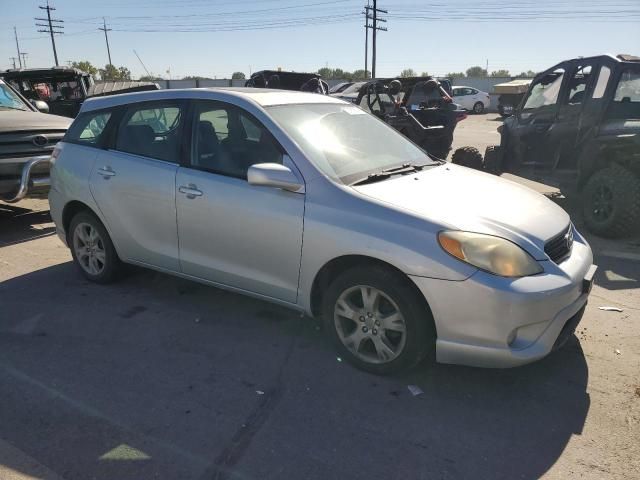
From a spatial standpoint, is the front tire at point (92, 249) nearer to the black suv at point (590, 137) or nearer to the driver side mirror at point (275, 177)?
the driver side mirror at point (275, 177)

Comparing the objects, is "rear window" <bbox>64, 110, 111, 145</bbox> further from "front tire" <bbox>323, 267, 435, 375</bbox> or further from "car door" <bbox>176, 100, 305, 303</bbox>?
"front tire" <bbox>323, 267, 435, 375</bbox>

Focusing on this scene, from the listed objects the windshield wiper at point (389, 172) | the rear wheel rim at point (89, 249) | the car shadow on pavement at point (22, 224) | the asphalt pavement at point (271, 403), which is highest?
the windshield wiper at point (389, 172)

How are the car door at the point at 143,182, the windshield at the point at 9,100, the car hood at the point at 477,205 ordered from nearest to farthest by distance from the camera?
the car hood at the point at 477,205 < the car door at the point at 143,182 < the windshield at the point at 9,100

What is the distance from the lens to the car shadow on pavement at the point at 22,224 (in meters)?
6.47

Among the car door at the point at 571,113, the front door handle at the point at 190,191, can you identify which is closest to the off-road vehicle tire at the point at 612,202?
the car door at the point at 571,113

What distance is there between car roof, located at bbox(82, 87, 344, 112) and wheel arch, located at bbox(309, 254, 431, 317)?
1.29m

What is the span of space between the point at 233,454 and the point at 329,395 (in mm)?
696

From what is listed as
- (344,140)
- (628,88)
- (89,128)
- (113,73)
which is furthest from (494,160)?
(113,73)

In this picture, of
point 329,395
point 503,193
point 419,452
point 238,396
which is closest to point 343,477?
point 419,452

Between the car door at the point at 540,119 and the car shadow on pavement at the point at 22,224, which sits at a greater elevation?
the car door at the point at 540,119

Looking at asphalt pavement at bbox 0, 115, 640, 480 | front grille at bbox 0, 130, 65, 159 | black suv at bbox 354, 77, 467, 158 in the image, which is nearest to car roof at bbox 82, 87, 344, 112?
asphalt pavement at bbox 0, 115, 640, 480

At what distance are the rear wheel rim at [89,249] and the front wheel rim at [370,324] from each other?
2.49m

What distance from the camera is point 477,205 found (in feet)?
10.4

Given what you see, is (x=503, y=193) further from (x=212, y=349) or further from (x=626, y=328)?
A: (x=212, y=349)
